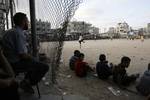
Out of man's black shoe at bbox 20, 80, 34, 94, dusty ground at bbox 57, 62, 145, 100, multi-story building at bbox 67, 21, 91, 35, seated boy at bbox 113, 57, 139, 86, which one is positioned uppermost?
multi-story building at bbox 67, 21, 91, 35

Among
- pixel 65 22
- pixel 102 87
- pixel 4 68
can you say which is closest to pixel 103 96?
pixel 102 87

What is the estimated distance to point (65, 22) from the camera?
6238 mm

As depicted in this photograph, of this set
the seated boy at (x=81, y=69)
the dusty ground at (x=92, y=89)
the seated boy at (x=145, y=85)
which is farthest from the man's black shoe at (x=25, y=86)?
the seated boy at (x=81, y=69)

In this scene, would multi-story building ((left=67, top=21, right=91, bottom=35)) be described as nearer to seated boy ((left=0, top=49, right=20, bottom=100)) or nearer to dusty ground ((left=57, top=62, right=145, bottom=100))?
dusty ground ((left=57, top=62, right=145, bottom=100))

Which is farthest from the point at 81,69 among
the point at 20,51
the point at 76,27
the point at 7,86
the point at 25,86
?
the point at 76,27

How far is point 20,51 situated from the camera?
455 centimetres

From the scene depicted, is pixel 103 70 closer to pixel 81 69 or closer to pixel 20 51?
pixel 81 69

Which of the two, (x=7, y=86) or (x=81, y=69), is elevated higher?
(x=7, y=86)

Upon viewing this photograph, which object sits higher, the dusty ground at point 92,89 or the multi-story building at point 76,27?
the multi-story building at point 76,27

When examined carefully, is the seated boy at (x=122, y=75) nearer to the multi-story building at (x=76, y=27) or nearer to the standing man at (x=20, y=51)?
the multi-story building at (x=76, y=27)

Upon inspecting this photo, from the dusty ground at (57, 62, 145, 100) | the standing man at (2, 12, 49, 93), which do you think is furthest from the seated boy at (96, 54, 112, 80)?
the standing man at (2, 12, 49, 93)

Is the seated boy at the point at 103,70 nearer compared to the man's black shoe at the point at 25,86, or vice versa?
the man's black shoe at the point at 25,86

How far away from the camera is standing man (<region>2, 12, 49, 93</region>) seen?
4.58m

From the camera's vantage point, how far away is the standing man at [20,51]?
15.0ft
